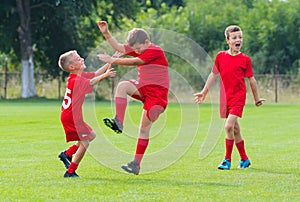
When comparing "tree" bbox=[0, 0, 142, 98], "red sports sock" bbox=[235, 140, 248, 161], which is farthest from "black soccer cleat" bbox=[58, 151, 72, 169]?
"tree" bbox=[0, 0, 142, 98]

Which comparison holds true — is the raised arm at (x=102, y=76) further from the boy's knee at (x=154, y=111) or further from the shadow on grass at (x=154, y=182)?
the shadow on grass at (x=154, y=182)

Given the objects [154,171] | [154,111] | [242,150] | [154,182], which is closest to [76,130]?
[154,111]

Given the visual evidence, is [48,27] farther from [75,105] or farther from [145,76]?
[75,105]

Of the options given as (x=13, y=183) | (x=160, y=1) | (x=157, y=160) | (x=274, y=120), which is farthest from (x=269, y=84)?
(x=13, y=183)

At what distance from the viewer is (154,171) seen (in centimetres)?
1070

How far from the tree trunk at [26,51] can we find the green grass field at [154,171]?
24.7 m

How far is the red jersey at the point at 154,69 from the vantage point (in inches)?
392

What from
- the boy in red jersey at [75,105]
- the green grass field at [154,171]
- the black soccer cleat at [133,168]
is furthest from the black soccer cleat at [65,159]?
the black soccer cleat at [133,168]

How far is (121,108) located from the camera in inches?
384

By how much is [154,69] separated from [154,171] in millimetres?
1484

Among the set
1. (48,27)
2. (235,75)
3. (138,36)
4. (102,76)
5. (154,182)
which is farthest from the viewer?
(48,27)

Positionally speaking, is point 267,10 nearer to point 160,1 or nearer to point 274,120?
point 160,1

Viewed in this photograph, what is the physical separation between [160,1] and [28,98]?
101 ft

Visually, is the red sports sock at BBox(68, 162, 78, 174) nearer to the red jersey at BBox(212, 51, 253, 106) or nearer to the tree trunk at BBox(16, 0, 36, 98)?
the red jersey at BBox(212, 51, 253, 106)
